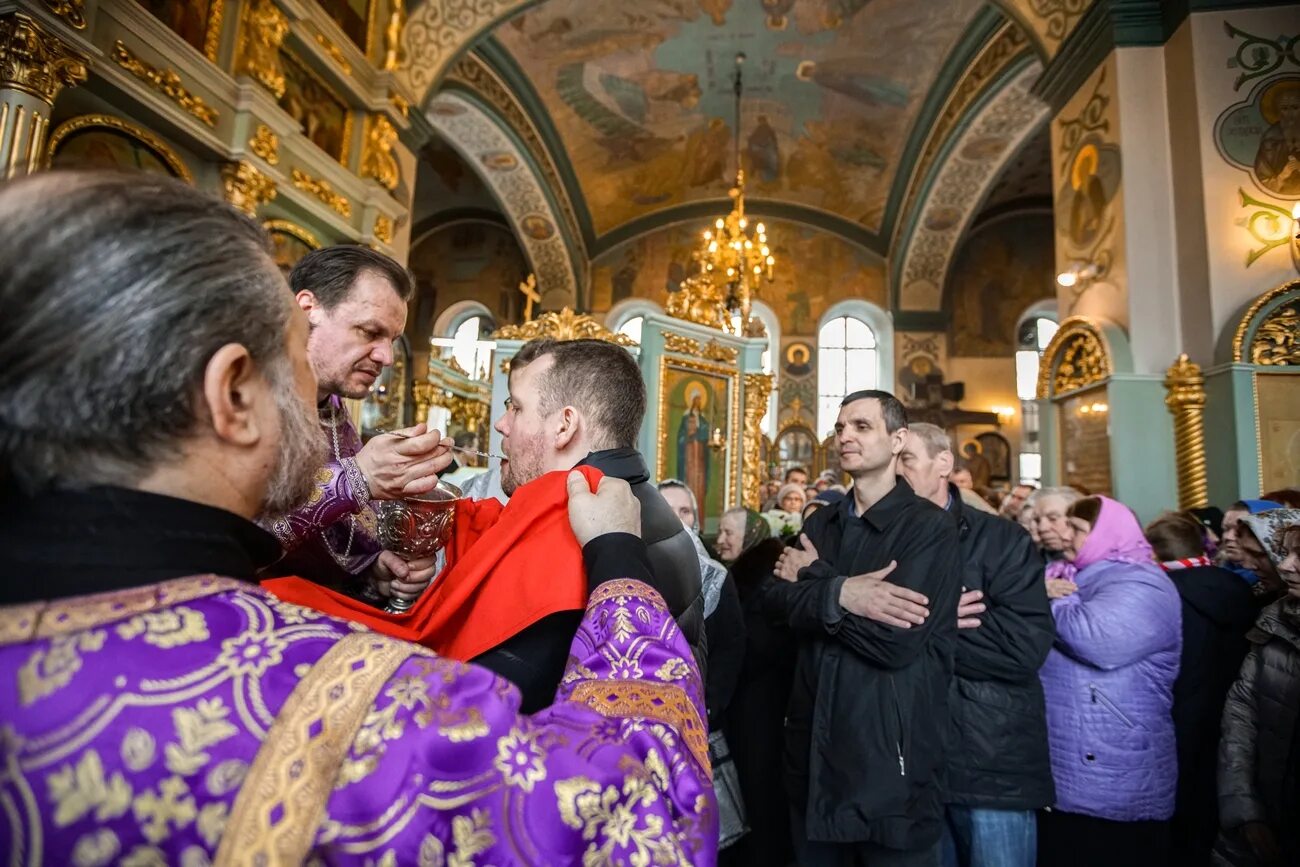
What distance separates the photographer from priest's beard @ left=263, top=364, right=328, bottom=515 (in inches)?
31.3

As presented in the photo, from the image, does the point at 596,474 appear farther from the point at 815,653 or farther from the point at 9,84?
the point at 9,84

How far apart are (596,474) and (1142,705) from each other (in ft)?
8.18

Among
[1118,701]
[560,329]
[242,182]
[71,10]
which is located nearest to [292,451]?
[1118,701]

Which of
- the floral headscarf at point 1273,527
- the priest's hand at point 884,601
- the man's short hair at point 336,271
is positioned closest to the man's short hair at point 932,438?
the priest's hand at point 884,601

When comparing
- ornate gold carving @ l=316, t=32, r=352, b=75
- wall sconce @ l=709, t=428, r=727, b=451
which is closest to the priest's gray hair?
ornate gold carving @ l=316, t=32, r=352, b=75

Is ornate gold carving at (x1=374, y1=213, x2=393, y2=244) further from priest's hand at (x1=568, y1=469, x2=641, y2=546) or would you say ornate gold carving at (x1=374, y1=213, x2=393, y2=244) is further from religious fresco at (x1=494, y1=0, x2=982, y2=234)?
priest's hand at (x1=568, y1=469, x2=641, y2=546)

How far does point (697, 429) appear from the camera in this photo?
9.33 meters

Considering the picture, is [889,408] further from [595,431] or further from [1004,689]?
[595,431]

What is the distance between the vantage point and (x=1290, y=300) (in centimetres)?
575

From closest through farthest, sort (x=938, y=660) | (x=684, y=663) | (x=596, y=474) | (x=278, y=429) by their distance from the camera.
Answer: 1. (x=278, y=429)
2. (x=684, y=663)
3. (x=596, y=474)
4. (x=938, y=660)

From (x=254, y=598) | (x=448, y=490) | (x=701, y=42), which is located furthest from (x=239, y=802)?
(x=701, y=42)

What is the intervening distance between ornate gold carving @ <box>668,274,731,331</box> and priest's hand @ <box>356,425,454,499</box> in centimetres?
841

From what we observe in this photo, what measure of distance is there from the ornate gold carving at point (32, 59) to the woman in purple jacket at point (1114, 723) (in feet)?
18.4

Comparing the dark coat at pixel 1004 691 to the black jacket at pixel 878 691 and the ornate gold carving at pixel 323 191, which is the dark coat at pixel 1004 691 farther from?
the ornate gold carving at pixel 323 191
